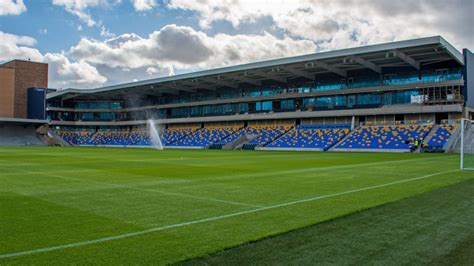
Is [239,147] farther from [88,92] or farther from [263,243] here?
[263,243]

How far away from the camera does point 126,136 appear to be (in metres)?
92.5

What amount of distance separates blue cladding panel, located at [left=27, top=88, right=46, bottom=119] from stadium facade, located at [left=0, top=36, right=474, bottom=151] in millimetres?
2823

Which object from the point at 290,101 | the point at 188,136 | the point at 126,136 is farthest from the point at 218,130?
the point at 126,136

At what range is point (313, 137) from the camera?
194 feet

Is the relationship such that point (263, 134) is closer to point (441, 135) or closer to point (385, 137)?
point (385, 137)

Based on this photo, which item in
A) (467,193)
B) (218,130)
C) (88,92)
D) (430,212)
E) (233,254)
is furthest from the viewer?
(88,92)

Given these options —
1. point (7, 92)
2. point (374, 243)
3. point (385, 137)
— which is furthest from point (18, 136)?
point (374, 243)

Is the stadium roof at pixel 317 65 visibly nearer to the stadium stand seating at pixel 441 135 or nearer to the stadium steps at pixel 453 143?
the stadium stand seating at pixel 441 135

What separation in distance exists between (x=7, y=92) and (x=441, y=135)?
91190 mm

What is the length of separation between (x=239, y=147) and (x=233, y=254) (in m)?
61.1

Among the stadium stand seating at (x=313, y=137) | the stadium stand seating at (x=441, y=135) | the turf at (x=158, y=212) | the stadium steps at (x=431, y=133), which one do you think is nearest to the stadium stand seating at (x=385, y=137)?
the stadium steps at (x=431, y=133)

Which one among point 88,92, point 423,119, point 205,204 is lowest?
point 205,204

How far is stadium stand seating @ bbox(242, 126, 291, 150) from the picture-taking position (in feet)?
210

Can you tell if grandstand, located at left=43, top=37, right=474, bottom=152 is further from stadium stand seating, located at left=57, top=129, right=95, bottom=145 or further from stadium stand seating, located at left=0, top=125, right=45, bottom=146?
stadium stand seating, located at left=0, top=125, right=45, bottom=146
